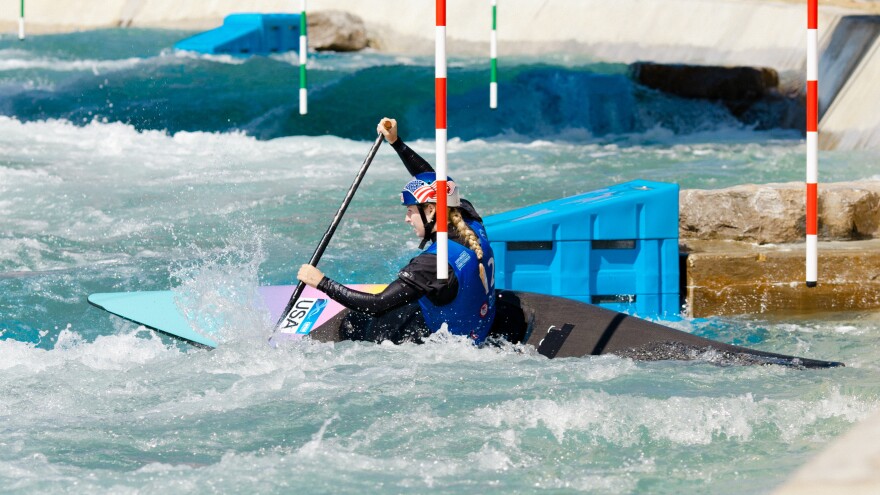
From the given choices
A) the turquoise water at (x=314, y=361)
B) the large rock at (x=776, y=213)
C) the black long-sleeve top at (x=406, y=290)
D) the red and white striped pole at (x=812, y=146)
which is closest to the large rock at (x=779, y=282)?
the turquoise water at (x=314, y=361)

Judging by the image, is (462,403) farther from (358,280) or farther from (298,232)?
(298,232)

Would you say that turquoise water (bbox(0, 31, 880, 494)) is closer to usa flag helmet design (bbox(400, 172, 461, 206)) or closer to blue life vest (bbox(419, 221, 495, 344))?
blue life vest (bbox(419, 221, 495, 344))

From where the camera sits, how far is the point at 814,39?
5.28 metres

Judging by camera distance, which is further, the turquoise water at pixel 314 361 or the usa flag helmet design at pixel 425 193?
the usa flag helmet design at pixel 425 193

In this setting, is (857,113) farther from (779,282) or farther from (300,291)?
(300,291)

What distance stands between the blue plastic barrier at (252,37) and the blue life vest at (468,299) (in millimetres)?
13619

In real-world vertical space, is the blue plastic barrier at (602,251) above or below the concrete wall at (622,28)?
below

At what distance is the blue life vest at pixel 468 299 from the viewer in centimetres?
502

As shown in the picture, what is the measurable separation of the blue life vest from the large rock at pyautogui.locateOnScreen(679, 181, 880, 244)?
2225 millimetres

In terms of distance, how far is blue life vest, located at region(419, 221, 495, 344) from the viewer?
5016 mm

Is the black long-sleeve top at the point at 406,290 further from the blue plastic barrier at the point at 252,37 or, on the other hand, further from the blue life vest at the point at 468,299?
the blue plastic barrier at the point at 252,37

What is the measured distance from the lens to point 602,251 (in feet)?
21.3

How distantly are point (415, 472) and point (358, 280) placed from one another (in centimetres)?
346

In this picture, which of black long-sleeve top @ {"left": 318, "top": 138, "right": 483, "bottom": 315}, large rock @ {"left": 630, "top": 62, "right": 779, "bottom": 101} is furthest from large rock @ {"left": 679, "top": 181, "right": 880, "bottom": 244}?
large rock @ {"left": 630, "top": 62, "right": 779, "bottom": 101}
